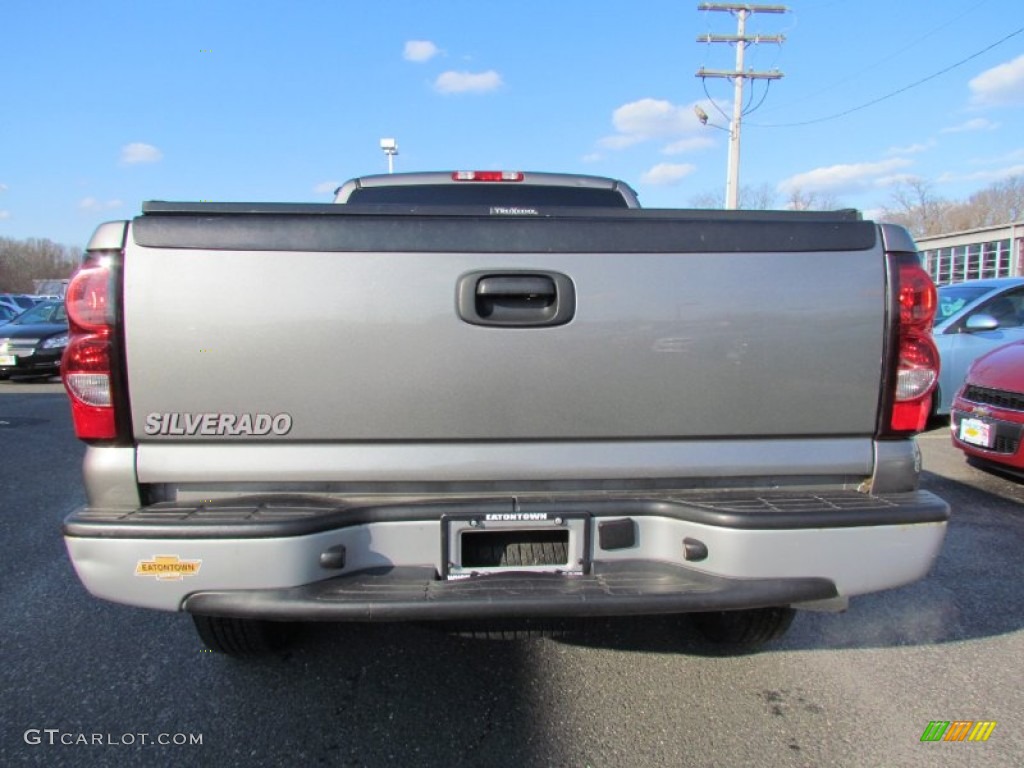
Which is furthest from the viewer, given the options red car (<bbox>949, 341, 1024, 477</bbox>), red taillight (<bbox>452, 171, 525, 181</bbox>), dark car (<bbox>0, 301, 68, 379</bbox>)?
dark car (<bbox>0, 301, 68, 379</bbox>)

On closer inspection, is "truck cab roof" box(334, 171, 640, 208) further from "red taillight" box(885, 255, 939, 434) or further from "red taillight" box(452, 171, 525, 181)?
"red taillight" box(885, 255, 939, 434)

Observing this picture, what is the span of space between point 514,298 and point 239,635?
64.5 inches

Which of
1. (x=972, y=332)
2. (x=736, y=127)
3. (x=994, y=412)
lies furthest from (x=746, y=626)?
(x=736, y=127)

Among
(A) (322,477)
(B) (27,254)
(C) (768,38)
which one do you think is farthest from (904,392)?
(B) (27,254)

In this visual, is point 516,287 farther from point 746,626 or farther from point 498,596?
point 746,626

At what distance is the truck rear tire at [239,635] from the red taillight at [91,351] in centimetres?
83

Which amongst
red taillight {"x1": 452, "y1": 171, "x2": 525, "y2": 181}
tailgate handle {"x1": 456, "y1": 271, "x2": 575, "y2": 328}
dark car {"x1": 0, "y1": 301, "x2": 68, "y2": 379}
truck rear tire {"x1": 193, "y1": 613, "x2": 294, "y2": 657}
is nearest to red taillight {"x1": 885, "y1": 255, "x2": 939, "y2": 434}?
tailgate handle {"x1": 456, "y1": 271, "x2": 575, "y2": 328}

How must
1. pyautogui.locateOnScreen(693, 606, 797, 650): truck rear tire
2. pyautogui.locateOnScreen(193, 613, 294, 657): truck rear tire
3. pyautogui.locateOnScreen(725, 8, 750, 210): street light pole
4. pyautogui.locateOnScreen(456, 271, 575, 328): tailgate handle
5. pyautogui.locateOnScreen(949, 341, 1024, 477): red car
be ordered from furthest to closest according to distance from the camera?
pyautogui.locateOnScreen(725, 8, 750, 210): street light pole, pyautogui.locateOnScreen(949, 341, 1024, 477): red car, pyautogui.locateOnScreen(693, 606, 797, 650): truck rear tire, pyautogui.locateOnScreen(193, 613, 294, 657): truck rear tire, pyautogui.locateOnScreen(456, 271, 575, 328): tailgate handle

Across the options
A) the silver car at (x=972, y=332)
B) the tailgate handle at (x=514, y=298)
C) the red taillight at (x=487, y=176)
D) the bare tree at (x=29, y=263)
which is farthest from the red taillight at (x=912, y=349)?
the bare tree at (x=29, y=263)

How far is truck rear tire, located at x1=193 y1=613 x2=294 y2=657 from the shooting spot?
94.3 inches

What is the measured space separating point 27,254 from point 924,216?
296ft

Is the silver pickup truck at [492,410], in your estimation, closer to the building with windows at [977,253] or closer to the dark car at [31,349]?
the dark car at [31,349]

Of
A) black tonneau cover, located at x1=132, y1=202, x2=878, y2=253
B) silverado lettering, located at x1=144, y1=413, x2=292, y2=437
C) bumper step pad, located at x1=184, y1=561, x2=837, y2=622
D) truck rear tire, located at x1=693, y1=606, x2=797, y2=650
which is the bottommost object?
truck rear tire, located at x1=693, y1=606, x2=797, y2=650

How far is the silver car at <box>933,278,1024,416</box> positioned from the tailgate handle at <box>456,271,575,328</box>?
6617mm
